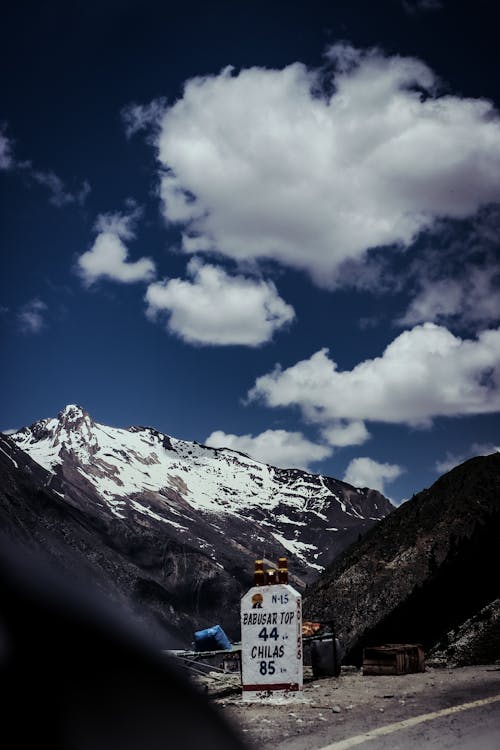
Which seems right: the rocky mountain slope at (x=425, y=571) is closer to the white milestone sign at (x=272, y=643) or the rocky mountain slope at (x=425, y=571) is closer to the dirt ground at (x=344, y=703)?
the dirt ground at (x=344, y=703)

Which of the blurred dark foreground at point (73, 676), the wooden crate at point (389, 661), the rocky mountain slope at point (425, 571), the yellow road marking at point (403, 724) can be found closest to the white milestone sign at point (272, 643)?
the yellow road marking at point (403, 724)

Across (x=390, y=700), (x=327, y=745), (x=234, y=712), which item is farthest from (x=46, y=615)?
(x=390, y=700)

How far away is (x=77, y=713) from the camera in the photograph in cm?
84

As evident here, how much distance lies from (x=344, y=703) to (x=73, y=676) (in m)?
12.2

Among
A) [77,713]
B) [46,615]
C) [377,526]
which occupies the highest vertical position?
[377,526]

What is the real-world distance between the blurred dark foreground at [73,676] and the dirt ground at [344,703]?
676 centimetres

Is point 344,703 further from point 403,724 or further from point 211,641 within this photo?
point 211,641

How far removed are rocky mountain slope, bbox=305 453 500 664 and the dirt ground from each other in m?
11.2

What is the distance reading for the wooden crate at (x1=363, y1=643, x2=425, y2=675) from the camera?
1623cm

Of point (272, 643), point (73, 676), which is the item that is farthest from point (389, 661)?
point (73, 676)

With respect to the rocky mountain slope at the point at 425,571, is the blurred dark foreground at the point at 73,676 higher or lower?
lower

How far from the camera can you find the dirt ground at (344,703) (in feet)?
30.6

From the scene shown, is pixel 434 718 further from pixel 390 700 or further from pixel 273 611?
pixel 273 611

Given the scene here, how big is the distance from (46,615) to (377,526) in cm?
4618
